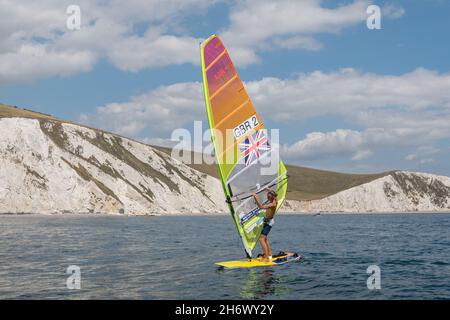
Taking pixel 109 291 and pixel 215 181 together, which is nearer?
pixel 109 291

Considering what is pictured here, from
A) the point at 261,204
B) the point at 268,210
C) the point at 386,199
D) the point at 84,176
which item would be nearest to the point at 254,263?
the point at 268,210

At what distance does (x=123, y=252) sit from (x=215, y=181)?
132 metres

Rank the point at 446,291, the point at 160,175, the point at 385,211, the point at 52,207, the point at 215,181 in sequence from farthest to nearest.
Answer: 1. the point at 385,211
2. the point at 215,181
3. the point at 160,175
4. the point at 52,207
5. the point at 446,291

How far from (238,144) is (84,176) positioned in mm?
95096

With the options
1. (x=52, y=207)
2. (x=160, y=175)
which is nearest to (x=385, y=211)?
(x=160, y=175)

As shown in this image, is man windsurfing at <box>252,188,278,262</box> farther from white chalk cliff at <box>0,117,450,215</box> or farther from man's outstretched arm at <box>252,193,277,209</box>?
white chalk cliff at <box>0,117,450,215</box>

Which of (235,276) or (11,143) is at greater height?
(11,143)

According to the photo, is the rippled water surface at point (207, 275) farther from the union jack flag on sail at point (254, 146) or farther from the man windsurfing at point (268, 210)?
the union jack flag on sail at point (254, 146)

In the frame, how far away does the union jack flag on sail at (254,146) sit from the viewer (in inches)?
866

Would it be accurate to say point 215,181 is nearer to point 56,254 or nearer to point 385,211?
point 385,211

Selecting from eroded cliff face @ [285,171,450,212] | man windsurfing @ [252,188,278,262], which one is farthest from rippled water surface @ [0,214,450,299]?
eroded cliff face @ [285,171,450,212]

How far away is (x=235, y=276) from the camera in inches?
789

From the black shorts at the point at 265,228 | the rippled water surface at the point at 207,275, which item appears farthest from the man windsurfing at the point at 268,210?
the rippled water surface at the point at 207,275

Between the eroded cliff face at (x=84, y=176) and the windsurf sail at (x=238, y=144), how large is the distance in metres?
84.6
